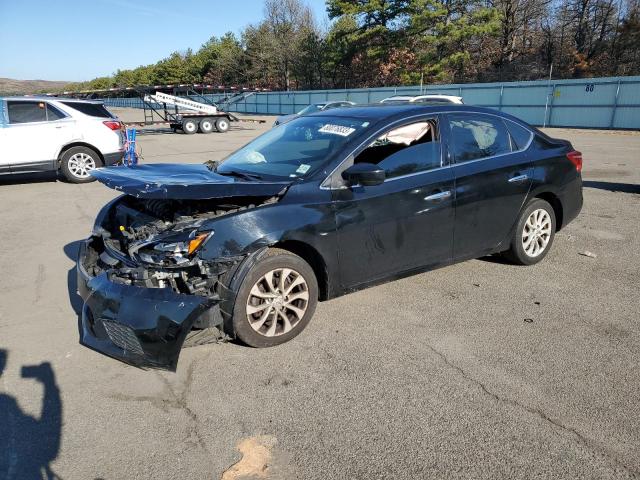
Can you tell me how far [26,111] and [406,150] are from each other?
8760 mm

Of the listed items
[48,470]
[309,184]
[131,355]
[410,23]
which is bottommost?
[48,470]

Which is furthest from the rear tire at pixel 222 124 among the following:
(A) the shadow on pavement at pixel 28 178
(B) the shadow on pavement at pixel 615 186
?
(B) the shadow on pavement at pixel 615 186

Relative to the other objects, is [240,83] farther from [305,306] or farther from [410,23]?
[305,306]

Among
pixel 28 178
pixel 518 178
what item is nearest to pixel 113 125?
pixel 28 178

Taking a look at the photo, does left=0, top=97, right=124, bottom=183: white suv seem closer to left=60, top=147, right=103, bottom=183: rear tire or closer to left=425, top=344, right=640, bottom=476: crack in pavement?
left=60, top=147, right=103, bottom=183: rear tire

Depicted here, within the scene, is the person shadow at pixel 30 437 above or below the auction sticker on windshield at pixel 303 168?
below

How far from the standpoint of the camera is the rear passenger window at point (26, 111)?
31.9 feet

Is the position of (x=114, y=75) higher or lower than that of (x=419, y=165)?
higher

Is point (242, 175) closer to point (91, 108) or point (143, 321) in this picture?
point (143, 321)

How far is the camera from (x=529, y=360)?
339 centimetres

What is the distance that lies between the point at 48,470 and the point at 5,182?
1037cm

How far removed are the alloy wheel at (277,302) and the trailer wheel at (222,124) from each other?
24.0 metres

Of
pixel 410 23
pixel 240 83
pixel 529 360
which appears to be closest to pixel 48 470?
pixel 529 360

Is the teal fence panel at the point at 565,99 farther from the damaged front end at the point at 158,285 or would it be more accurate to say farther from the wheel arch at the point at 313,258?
the damaged front end at the point at 158,285
